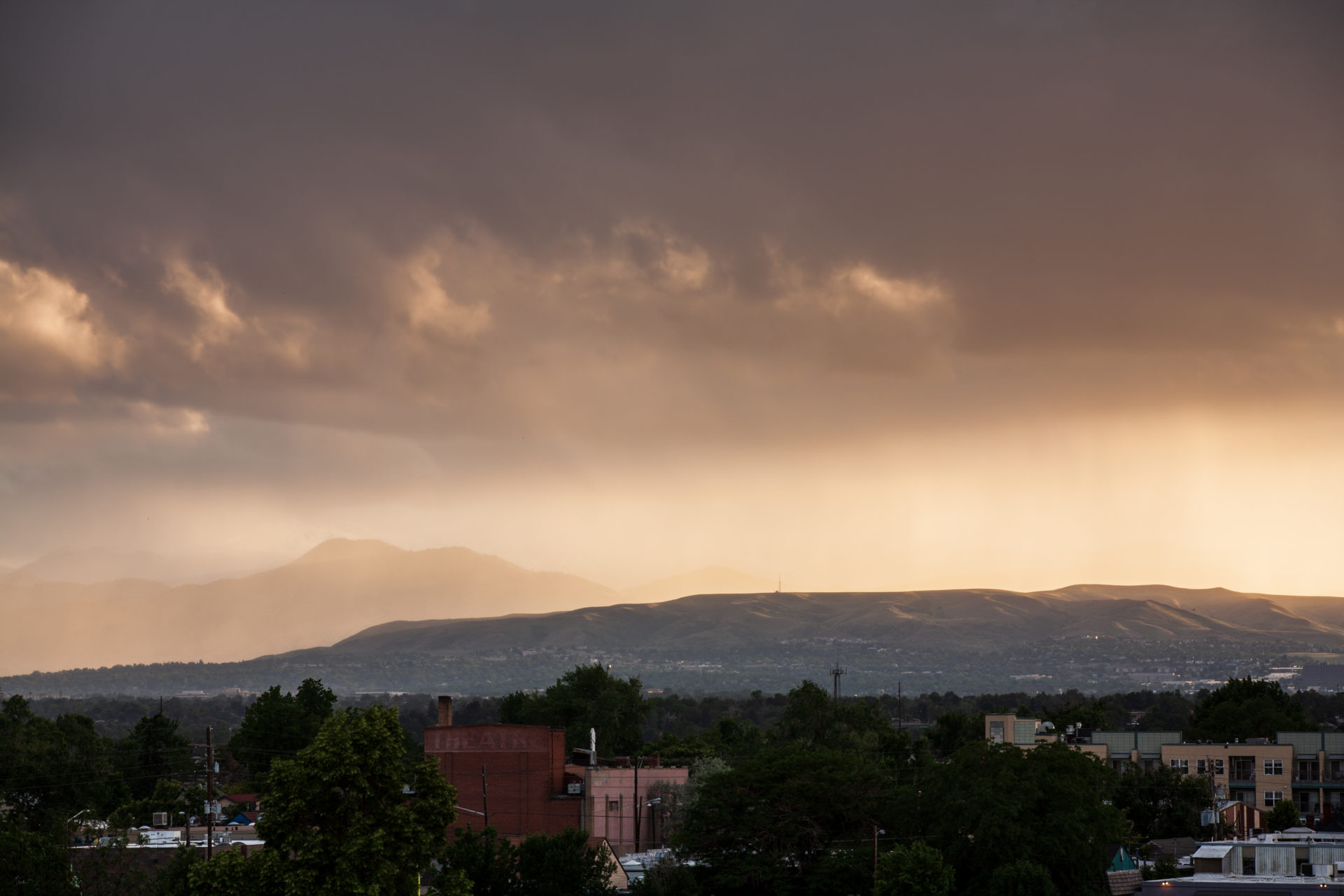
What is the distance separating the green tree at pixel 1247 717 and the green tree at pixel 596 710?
199ft

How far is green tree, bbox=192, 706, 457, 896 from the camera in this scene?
177 feet

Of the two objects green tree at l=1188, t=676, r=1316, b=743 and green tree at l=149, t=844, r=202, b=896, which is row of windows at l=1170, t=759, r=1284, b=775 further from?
green tree at l=149, t=844, r=202, b=896

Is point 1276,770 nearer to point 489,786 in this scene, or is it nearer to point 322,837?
point 489,786

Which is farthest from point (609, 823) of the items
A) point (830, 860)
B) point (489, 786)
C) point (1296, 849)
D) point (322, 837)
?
point (322, 837)

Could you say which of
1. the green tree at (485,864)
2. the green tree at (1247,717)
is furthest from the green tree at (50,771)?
the green tree at (1247,717)

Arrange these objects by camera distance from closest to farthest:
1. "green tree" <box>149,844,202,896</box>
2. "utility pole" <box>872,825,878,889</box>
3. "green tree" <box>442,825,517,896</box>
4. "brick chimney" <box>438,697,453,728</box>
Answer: "green tree" <box>149,844,202,896</box>, "green tree" <box>442,825,517,896</box>, "utility pole" <box>872,825,878,889</box>, "brick chimney" <box>438,697,453,728</box>

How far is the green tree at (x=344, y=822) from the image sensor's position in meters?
53.8

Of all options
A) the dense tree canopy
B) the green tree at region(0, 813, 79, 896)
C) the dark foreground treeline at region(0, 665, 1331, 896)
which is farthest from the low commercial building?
the green tree at region(0, 813, 79, 896)

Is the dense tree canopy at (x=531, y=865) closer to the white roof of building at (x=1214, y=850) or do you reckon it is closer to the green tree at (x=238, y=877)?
the green tree at (x=238, y=877)

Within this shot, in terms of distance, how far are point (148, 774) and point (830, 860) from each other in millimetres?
102833

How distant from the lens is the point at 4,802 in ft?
388

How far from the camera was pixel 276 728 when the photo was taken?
157000 mm

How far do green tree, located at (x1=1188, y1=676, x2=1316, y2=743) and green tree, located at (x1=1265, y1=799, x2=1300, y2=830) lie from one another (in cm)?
3159

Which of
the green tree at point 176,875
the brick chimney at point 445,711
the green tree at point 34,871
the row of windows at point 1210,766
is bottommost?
the row of windows at point 1210,766
